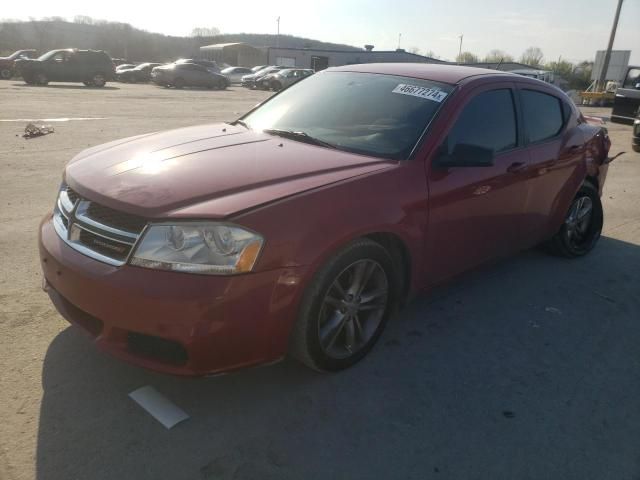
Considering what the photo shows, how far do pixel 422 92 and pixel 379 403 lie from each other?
203 cm

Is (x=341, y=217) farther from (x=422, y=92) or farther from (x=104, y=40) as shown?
(x=104, y=40)

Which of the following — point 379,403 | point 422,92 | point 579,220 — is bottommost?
point 379,403

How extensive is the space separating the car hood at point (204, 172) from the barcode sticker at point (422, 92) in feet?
2.34

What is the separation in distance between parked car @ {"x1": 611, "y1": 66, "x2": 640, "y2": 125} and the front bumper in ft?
55.3

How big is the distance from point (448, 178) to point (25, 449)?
258 centimetres

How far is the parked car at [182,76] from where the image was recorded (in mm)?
30438

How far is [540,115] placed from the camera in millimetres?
4234

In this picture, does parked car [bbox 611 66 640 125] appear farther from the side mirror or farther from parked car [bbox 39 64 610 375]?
the side mirror

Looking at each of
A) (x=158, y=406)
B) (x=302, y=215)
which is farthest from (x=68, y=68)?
(x=302, y=215)

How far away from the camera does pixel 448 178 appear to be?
10.5 feet

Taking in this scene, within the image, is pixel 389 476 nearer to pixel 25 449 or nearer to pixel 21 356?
pixel 25 449

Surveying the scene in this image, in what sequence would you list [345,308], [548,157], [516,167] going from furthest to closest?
1. [548,157]
2. [516,167]
3. [345,308]

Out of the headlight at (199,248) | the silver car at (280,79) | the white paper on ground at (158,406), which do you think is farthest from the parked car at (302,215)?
the silver car at (280,79)

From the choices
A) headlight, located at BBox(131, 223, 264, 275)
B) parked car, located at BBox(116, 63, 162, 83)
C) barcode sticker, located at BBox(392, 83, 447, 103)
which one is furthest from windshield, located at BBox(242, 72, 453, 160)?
parked car, located at BBox(116, 63, 162, 83)
